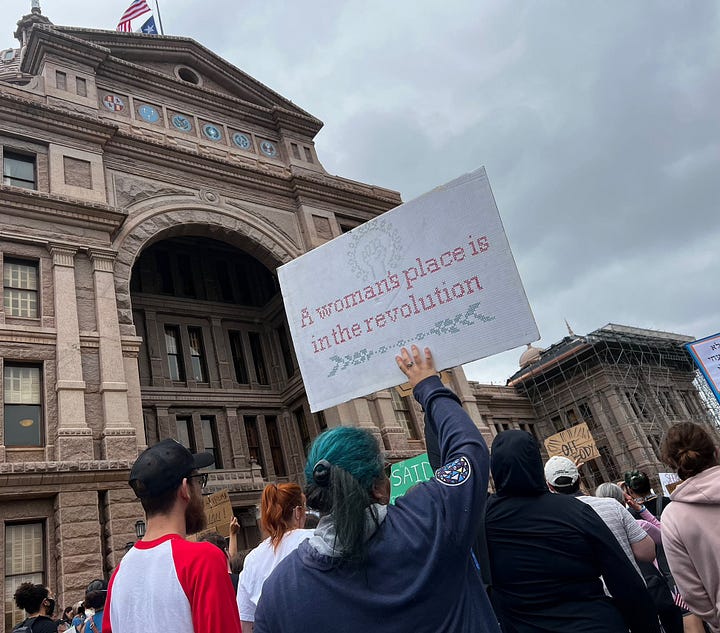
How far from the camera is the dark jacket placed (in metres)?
1.69

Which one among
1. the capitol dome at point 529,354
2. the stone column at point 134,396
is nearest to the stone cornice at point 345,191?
the stone column at point 134,396

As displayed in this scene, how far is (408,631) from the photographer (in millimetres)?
1683

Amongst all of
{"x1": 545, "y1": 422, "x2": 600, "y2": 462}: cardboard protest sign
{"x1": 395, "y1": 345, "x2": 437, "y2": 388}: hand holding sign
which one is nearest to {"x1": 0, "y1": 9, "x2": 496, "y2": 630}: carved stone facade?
{"x1": 545, "y1": 422, "x2": 600, "y2": 462}: cardboard protest sign

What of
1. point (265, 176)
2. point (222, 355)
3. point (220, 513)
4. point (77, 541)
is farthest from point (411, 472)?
point (265, 176)

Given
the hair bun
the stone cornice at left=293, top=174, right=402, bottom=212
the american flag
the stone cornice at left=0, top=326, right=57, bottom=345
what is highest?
the american flag

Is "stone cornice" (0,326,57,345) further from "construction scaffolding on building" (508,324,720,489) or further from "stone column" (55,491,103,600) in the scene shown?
→ "construction scaffolding on building" (508,324,720,489)

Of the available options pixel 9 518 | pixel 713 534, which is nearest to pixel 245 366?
pixel 9 518

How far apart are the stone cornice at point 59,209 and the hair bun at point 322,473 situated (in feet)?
52.0

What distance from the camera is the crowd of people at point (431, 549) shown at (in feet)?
5.63

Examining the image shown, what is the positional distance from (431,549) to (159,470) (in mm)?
1393

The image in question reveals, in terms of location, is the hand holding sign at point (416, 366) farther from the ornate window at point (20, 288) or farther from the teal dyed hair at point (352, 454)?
the ornate window at point (20, 288)

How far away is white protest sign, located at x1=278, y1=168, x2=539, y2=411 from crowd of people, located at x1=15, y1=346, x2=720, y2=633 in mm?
357

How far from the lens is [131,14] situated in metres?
22.8

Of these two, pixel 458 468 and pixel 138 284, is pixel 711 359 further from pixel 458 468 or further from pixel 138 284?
pixel 138 284
